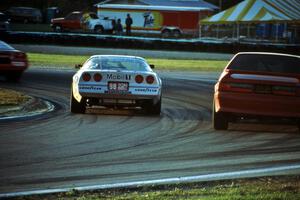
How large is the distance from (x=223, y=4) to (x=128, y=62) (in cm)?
8080

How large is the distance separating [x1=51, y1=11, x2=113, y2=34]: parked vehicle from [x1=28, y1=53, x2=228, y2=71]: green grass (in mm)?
27837

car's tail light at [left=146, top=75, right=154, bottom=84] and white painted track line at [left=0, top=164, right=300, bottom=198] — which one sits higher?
car's tail light at [left=146, top=75, right=154, bottom=84]

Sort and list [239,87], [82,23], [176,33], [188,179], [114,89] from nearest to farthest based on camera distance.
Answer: [188,179] < [239,87] < [114,89] < [176,33] < [82,23]

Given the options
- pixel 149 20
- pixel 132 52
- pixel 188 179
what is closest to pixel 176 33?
pixel 149 20

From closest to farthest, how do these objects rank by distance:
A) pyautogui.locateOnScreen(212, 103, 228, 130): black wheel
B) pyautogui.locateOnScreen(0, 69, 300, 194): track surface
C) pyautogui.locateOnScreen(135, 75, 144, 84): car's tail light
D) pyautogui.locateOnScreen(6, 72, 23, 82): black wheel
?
pyautogui.locateOnScreen(0, 69, 300, 194): track surface, pyautogui.locateOnScreen(212, 103, 228, 130): black wheel, pyautogui.locateOnScreen(135, 75, 144, 84): car's tail light, pyautogui.locateOnScreen(6, 72, 23, 82): black wheel

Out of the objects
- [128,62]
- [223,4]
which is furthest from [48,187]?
[223,4]

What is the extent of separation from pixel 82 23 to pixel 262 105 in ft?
188

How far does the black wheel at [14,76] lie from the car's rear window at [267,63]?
10.9 meters

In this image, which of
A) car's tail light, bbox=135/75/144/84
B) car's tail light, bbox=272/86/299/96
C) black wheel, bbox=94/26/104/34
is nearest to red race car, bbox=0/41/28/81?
car's tail light, bbox=135/75/144/84

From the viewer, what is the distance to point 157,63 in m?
37.3

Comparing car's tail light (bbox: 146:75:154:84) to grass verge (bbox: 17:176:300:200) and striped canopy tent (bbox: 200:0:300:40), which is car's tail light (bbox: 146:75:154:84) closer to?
grass verge (bbox: 17:176:300:200)

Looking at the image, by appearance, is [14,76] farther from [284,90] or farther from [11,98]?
[284,90]

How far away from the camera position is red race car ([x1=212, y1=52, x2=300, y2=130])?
13562mm

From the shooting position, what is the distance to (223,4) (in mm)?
96438
